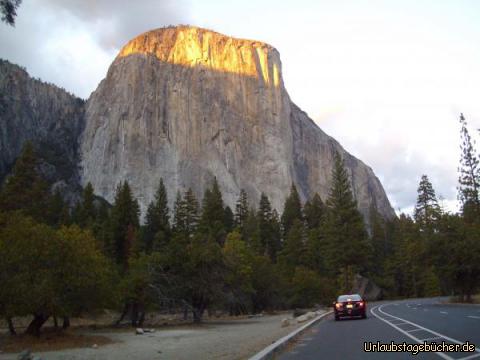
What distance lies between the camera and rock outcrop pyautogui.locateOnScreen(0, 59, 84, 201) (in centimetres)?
10500

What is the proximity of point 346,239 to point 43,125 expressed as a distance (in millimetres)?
82244

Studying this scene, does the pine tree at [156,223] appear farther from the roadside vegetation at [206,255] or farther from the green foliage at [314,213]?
the green foliage at [314,213]

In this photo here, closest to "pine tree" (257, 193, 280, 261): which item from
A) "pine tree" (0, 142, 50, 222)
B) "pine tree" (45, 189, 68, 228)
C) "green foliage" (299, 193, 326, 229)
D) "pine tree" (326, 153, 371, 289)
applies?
"green foliage" (299, 193, 326, 229)

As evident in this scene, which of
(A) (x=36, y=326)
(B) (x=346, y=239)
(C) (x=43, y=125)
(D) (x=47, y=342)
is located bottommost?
(D) (x=47, y=342)

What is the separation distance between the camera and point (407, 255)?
76125 mm

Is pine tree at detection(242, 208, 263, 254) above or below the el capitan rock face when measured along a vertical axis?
below

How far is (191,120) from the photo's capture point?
109062mm

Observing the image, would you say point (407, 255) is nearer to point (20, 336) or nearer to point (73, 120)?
point (20, 336)

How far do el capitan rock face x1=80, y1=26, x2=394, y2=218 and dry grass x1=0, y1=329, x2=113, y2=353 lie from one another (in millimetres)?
77187

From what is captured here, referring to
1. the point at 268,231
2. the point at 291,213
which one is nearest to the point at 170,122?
the point at 291,213

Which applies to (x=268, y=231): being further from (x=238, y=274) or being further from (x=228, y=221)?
(x=238, y=274)

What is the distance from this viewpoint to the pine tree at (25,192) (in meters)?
50.5

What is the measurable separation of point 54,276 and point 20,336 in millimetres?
3157

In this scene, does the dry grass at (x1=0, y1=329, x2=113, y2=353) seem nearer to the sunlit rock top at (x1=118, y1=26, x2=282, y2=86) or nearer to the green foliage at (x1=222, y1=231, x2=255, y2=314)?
the green foliage at (x1=222, y1=231, x2=255, y2=314)
